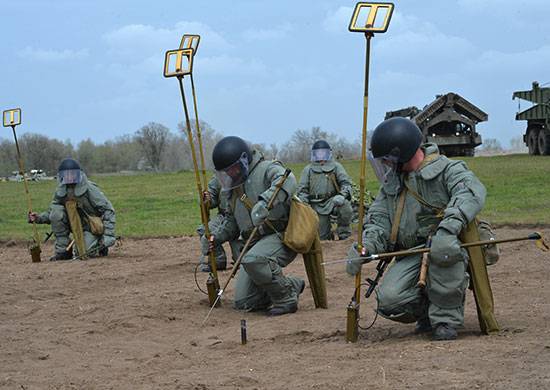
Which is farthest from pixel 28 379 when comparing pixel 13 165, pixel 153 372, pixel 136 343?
pixel 13 165

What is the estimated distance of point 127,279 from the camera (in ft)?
40.0

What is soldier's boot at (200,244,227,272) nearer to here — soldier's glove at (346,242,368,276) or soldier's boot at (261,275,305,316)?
soldier's boot at (261,275,305,316)

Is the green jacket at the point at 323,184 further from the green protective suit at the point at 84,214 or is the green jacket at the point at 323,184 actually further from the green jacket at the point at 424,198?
the green jacket at the point at 424,198

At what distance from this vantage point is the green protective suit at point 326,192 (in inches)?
620

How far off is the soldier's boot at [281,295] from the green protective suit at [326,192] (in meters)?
6.34

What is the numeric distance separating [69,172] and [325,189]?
13.5ft

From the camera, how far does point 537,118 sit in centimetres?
3662

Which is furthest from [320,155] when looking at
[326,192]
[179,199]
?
[179,199]

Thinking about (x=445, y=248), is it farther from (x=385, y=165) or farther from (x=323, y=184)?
(x=323, y=184)

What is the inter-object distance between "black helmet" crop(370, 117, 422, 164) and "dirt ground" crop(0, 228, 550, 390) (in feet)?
4.58

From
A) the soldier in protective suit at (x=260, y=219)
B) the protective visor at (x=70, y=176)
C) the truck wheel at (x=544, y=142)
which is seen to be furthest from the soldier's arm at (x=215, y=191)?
the truck wheel at (x=544, y=142)

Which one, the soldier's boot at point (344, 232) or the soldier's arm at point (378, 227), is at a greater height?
the soldier's arm at point (378, 227)

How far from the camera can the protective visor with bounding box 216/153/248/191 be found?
9289mm

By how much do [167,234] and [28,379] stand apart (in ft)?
37.6
